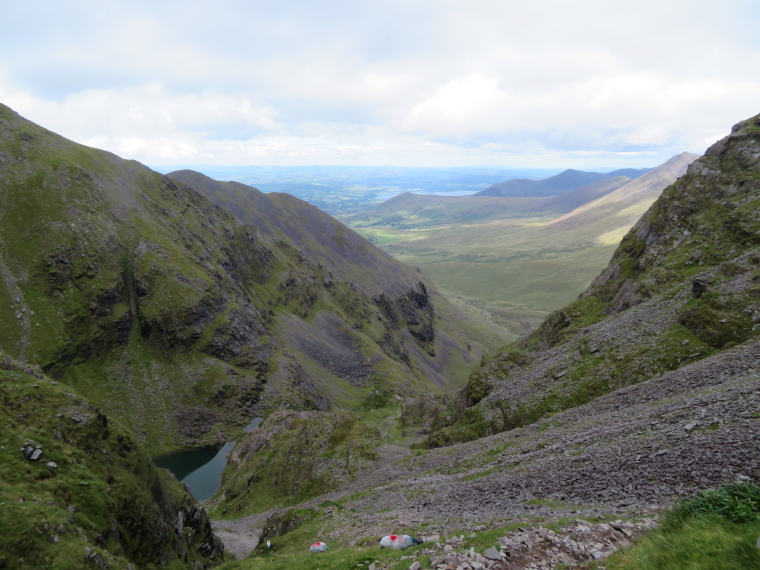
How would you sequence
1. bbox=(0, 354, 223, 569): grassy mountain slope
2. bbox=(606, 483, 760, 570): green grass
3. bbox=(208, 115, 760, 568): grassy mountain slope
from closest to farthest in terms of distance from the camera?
1. bbox=(606, 483, 760, 570): green grass
2. bbox=(0, 354, 223, 569): grassy mountain slope
3. bbox=(208, 115, 760, 568): grassy mountain slope

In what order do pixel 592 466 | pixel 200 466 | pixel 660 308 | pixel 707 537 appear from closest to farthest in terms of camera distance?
pixel 707 537
pixel 592 466
pixel 660 308
pixel 200 466

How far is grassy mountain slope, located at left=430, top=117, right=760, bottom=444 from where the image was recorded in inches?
1692

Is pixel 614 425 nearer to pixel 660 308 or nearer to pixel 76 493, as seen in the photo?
pixel 660 308

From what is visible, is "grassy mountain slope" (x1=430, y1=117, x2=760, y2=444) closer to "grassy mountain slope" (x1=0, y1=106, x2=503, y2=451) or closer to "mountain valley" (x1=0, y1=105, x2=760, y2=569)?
"mountain valley" (x1=0, y1=105, x2=760, y2=569)

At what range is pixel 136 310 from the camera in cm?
11700

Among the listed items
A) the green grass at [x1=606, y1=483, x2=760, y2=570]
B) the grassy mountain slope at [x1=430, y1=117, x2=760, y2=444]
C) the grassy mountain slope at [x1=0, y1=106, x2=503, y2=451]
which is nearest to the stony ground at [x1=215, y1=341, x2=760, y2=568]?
the green grass at [x1=606, y1=483, x2=760, y2=570]

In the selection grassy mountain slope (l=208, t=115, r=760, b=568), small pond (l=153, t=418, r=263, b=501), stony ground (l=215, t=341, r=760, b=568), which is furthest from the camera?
small pond (l=153, t=418, r=263, b=501)

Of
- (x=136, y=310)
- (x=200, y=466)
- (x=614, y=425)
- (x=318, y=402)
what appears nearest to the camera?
(x=614, y=425)

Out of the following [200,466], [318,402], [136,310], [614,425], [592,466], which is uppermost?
[136,310]

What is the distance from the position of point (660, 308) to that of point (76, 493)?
65.9 metres

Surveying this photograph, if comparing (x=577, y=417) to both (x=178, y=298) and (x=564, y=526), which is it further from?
(x=178, y=298)

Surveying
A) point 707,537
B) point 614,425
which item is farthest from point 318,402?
point 707,537

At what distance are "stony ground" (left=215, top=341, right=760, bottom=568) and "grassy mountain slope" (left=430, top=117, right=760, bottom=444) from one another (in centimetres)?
534

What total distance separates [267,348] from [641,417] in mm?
120865
